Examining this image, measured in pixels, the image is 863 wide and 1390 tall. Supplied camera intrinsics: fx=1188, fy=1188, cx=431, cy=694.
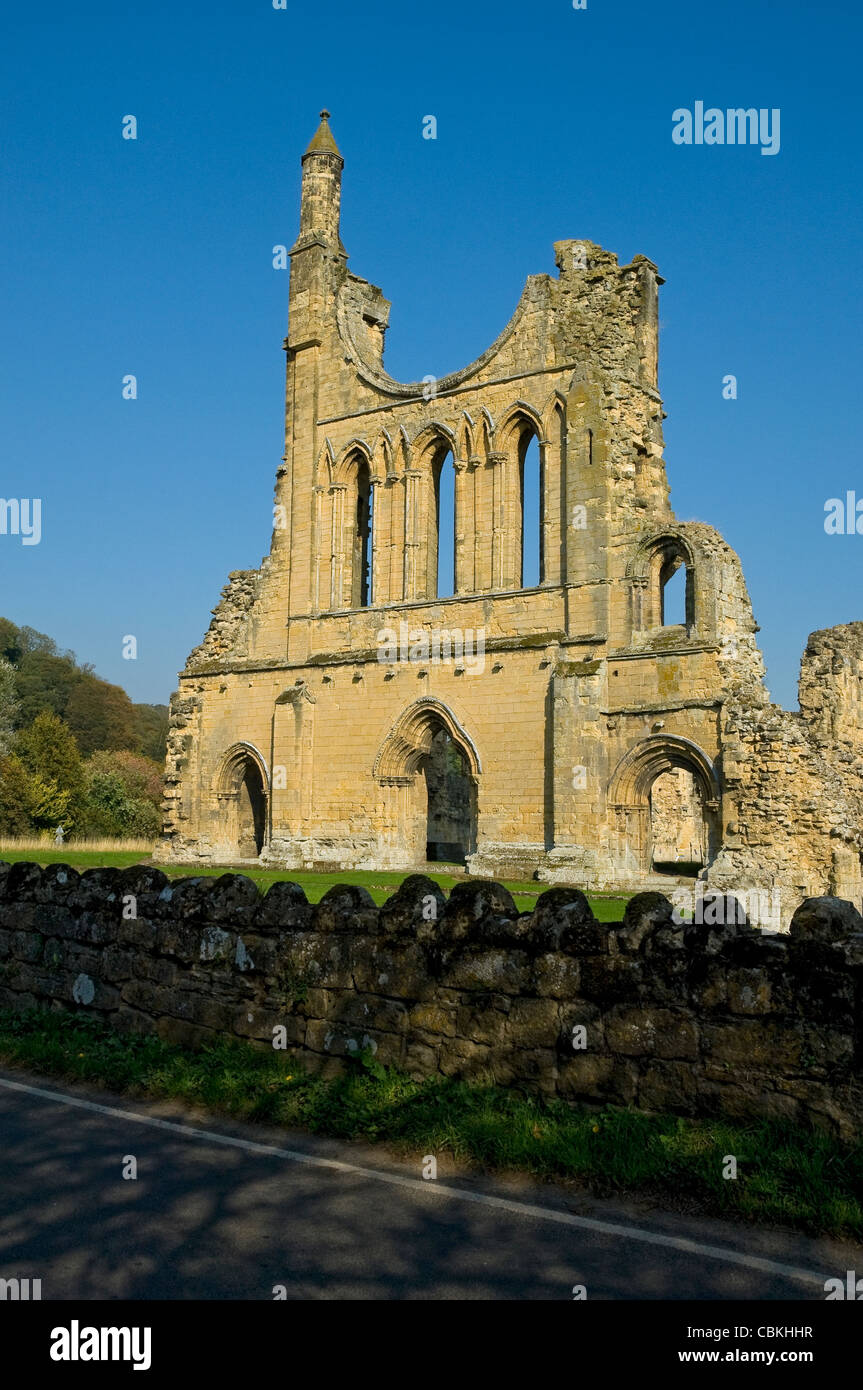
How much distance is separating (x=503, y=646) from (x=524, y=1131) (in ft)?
61.8

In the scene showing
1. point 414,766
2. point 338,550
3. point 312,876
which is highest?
point 338,550

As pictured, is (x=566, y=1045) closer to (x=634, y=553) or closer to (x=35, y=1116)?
(x=35, y=1116)

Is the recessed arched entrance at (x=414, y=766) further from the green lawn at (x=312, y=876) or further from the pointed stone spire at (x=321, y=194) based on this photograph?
the pointed stone spire at (x=321, y=194)

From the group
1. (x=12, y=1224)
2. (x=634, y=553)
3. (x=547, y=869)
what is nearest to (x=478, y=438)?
(x=634, y=553)

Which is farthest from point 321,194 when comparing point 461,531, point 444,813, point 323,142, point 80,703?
point 80,703

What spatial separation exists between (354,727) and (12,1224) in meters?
21.6

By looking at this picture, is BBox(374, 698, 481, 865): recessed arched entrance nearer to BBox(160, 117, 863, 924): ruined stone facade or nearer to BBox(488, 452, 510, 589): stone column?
BBox(160, 117, 863, 924): ruined stone facade

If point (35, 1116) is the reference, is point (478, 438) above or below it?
above

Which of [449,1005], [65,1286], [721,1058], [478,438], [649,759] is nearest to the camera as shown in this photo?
[65,1286]

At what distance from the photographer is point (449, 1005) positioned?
6.36 m

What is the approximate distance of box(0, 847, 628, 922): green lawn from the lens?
1847 cm

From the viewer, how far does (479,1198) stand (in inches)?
202

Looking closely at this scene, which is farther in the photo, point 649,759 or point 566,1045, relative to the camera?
point 649,759

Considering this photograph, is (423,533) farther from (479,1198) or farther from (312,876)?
(479,1198)
